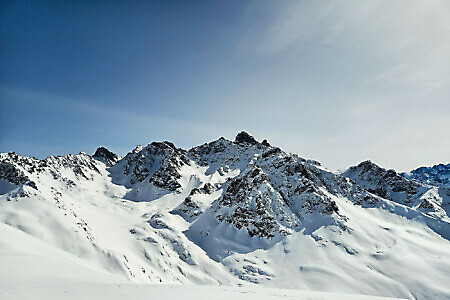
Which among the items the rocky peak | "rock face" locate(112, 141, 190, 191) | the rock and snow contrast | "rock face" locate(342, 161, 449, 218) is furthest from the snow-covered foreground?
the rocky peak

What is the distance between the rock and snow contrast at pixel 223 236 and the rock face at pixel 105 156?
39.1 meters

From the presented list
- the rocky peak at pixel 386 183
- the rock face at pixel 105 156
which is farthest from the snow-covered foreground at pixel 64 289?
the rock face at pixel 105 156

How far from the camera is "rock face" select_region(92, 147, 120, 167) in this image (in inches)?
7254

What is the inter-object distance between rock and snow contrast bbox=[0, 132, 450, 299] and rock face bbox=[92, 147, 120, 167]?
39077 mm

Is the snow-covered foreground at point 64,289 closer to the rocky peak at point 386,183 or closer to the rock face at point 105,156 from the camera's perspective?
the rocky peak at point 386,183

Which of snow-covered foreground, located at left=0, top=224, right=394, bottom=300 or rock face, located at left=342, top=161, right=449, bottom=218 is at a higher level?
rock face, located at left=342, top=161, right=449, bottom=218

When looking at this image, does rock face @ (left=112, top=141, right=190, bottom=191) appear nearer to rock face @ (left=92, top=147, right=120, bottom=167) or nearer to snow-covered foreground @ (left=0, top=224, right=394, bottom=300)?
rock face @ (left=92, top=147, right=120, bottom=167)

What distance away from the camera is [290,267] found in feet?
239

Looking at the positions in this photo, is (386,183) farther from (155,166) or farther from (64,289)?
(64,289)

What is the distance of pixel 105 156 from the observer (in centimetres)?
18975

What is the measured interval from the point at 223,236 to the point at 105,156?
13779cm

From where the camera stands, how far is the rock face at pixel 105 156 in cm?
18425

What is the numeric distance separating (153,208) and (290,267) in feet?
220

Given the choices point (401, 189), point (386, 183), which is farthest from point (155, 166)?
point (401, 189)
